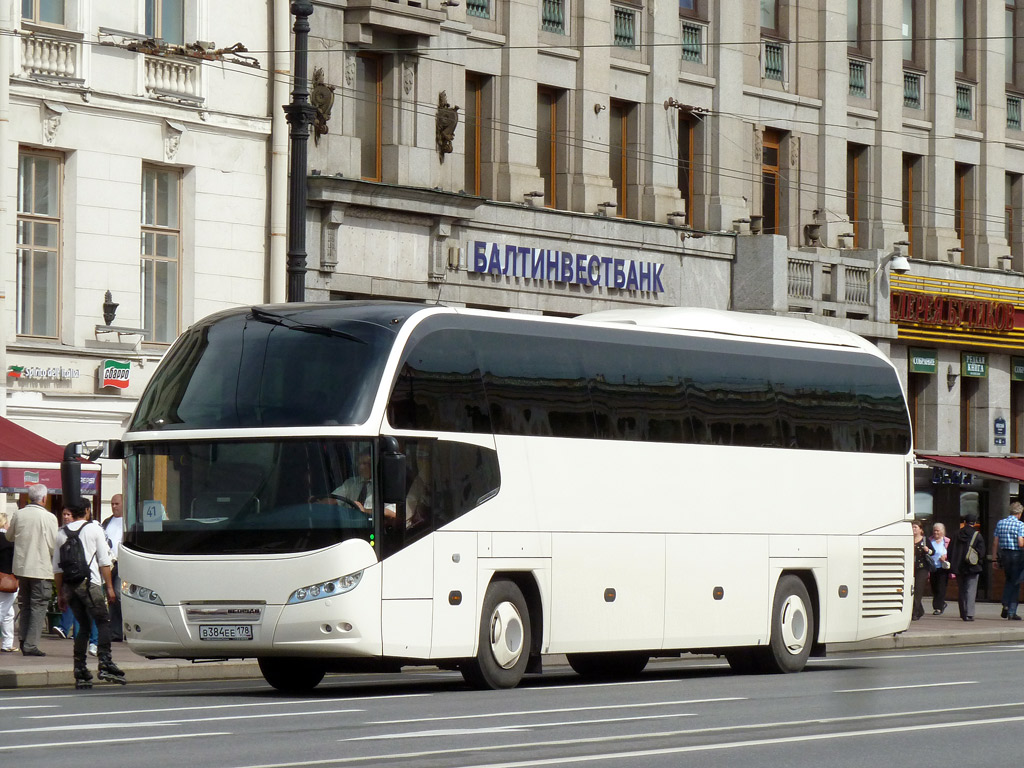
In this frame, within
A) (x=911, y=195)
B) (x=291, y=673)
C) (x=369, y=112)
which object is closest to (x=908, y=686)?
(x=291, y=673)

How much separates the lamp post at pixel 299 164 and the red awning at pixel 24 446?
5.17 metres

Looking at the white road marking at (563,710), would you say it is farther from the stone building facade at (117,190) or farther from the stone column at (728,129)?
the stone column at (728,129)

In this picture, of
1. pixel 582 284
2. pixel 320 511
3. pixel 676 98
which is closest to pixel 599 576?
pixel 320 511

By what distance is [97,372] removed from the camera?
1216 inches

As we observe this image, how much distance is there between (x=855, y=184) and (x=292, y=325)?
28752 mm

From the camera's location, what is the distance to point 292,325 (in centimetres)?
1909

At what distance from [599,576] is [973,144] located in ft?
100

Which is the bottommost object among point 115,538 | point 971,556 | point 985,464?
point 971,556

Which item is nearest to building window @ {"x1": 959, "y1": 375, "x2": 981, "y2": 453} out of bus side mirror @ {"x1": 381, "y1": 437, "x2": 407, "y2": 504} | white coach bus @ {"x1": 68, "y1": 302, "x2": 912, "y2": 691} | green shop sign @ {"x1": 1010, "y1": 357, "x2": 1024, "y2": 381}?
green shop sign @ {"x1": 1010, "y1": 357, "x2": 1024, "y2": 381}

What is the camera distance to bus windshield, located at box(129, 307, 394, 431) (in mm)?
18562

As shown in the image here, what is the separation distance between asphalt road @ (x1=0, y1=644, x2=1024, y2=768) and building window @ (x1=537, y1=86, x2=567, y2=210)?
18060 mm

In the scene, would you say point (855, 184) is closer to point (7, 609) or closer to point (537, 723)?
point (7, 609)

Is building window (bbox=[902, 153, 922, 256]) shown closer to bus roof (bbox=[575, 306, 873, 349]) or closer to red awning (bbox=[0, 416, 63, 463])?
bus roof (bbox=[575, 306, 873, 349])

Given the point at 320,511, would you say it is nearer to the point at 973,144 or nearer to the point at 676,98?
the point at 676,98
